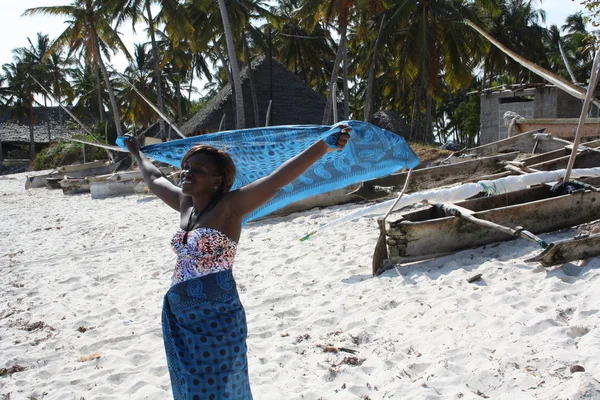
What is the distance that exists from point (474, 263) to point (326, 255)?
5.31ft

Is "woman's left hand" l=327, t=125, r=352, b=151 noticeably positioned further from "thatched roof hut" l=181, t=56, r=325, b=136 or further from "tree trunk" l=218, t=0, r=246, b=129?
"thatched roof hut" l=181, t=56, r=325, b=136

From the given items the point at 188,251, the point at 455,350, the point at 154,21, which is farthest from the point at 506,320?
the point at 154,21

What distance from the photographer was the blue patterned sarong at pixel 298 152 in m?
3.03

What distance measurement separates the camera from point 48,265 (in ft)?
20.8

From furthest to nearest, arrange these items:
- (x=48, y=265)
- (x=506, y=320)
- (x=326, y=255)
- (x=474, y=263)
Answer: (x=48, y=265) < (x=326, y=255) < (x=474, y=263) < (x=506, y=320)

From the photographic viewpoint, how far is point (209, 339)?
192 centimetres

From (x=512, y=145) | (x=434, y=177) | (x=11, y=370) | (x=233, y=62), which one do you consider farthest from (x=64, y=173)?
(x=11, y=370)

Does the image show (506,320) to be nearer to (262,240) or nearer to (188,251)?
(188,251)

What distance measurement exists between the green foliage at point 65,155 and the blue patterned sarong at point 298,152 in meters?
26.0

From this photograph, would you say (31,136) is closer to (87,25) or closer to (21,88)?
(21,88)

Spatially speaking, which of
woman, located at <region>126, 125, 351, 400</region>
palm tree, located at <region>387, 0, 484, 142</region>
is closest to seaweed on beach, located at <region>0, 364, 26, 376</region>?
woman, located at <region>126, 125, 351, 400</region>

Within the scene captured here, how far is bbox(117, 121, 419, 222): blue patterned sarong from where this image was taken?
303 cm

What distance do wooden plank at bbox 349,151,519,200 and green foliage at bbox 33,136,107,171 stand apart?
22.9 meters

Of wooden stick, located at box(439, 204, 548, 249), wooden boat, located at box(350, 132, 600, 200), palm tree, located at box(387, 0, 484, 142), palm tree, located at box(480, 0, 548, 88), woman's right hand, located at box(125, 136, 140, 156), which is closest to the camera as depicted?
woman's right hand, located at box(125, 136, 140, 156)
